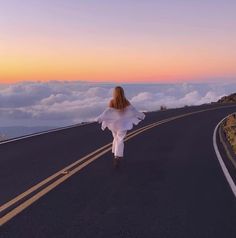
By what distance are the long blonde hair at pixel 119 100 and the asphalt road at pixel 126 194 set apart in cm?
144

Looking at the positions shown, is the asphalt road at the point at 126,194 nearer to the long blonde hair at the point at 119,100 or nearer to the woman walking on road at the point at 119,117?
the woman walking on road at the point at 119,117

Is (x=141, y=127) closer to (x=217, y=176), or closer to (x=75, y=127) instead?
(x=75, y=127)

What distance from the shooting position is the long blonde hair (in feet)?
42.5

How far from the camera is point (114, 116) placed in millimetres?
13289

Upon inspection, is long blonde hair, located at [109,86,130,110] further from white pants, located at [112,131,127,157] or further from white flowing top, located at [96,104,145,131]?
white pants, located at [112,131,127,157]

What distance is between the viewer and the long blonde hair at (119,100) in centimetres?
1294

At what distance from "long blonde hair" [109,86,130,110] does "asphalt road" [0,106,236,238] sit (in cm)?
144

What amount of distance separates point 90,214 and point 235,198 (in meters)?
2.74

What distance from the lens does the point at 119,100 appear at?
43.2ft

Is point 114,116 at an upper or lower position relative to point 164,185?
upper

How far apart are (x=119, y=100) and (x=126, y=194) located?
411 centimetres

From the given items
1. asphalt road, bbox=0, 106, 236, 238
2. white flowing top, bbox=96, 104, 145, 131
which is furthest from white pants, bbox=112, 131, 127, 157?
asphalt road, bbox=0, 106, 236, 238

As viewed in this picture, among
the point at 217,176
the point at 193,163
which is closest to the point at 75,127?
the point at 193,163

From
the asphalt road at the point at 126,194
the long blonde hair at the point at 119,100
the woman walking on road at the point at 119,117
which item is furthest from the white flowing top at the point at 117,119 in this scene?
the asphalt road at the point at 126,194
